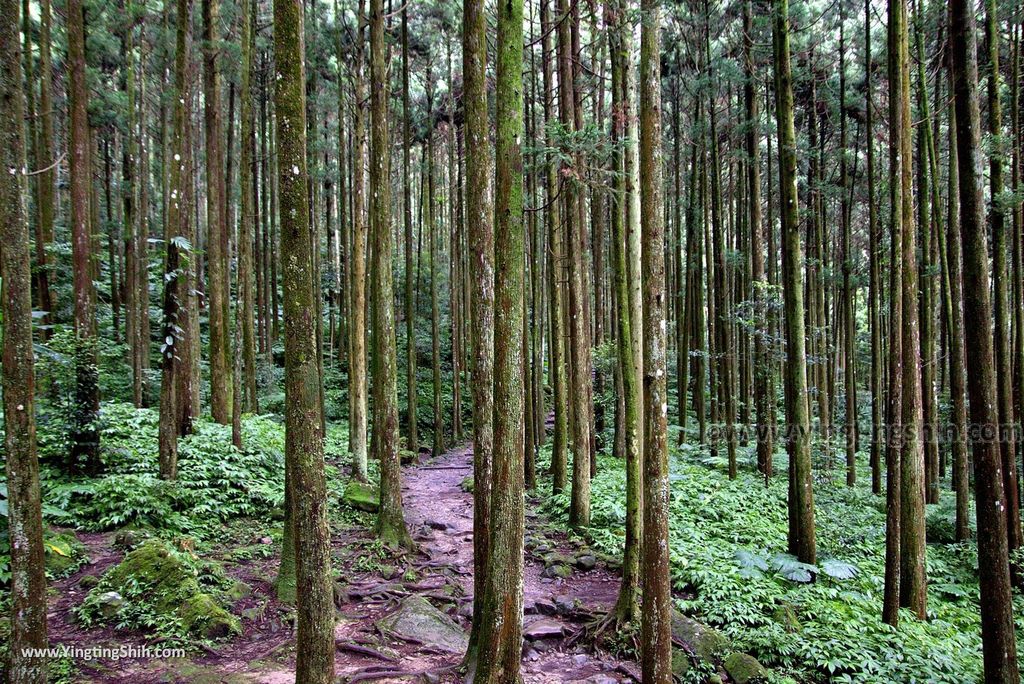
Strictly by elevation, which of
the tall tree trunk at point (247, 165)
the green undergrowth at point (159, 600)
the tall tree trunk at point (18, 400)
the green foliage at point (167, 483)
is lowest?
the green undergrowth at point (159, 600)

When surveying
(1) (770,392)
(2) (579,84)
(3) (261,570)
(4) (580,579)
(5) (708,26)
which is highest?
(5) (708,26)

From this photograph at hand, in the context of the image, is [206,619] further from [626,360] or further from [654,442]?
[626,360]

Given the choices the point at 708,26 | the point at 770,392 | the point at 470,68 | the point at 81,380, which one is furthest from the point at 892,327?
the point at 81,380

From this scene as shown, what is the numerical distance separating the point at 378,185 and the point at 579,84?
15.2ft

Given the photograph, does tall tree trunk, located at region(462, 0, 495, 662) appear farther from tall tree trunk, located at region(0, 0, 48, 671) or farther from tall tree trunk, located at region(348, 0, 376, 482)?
tall tree trunk, located at region(348, 0, 376, 482)

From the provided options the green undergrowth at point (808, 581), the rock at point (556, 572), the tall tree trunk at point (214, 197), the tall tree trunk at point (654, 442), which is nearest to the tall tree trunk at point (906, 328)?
the green undergrowth at point (808, 581)

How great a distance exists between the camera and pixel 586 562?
8906mm

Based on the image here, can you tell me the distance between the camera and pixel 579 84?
434 inches

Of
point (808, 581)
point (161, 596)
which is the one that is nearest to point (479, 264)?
point (161, 596)

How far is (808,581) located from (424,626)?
5544 millimetres

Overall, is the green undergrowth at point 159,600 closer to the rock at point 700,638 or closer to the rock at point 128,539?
the rock at point 128,539

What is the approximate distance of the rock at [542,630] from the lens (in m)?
6.65

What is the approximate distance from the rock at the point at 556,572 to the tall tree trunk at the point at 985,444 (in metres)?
5.10

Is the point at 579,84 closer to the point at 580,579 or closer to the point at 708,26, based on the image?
the point at 708,26
